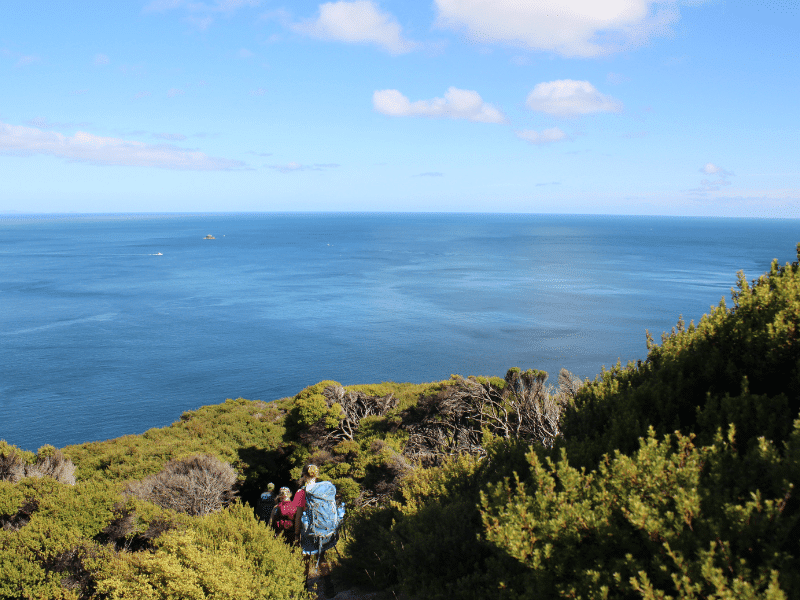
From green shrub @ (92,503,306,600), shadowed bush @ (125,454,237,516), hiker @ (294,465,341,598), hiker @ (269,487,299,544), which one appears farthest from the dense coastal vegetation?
shadowed bush @ (125,454,237,516)

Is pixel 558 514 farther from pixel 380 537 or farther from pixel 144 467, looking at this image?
pixel 144 467

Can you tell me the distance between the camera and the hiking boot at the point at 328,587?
7860 millimetres

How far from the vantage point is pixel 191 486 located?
14.6m

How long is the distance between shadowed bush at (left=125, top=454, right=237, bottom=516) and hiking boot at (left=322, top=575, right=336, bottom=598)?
23.9 feet

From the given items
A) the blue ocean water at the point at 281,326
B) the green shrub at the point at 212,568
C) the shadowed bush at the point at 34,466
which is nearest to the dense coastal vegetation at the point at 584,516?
the green shrub at the point at 212,568

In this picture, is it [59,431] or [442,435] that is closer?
[442,435]

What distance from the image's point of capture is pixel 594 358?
53.1 meters

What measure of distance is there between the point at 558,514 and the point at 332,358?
5025 cm

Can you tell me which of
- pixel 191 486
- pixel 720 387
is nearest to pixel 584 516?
pixel 720 387

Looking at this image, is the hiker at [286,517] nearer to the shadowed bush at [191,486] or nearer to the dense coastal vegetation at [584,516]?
the dense coastal vegetation at [584,516]

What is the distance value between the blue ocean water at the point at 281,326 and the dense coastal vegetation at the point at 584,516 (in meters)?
34.4

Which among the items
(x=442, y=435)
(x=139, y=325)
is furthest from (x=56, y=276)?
(x=442, y=435)

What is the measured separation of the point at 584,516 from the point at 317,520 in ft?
16.3

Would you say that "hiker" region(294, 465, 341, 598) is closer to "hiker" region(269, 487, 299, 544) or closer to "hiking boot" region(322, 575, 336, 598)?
"hiking boot" region(322, 575, 336, 598)
